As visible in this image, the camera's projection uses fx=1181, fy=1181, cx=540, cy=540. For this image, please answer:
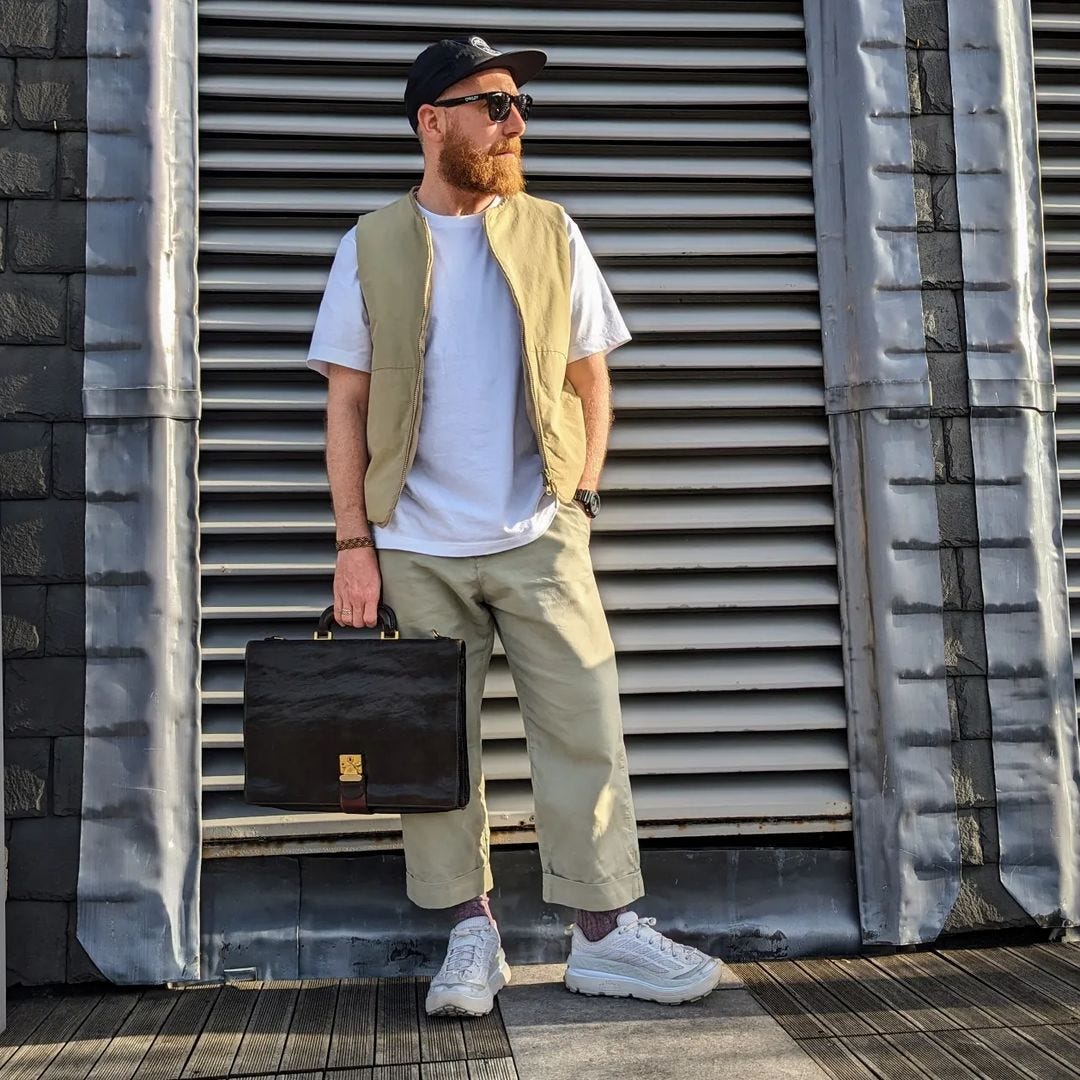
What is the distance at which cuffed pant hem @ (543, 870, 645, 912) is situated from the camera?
109 inches

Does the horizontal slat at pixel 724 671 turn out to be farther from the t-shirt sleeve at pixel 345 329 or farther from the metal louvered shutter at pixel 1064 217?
the t-shirt sleeve at pixel 345 329

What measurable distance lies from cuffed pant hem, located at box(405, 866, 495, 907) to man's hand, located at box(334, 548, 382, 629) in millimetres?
633

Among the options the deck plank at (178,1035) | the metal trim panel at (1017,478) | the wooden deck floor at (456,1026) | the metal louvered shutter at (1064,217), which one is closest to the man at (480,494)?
the wooden deck floor at (456,1026)

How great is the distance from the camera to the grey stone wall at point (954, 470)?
330 centimetres

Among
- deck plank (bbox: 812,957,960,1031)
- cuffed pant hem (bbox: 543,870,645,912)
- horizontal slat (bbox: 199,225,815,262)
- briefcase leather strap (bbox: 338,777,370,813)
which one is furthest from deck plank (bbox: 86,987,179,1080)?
horizontal slat (bbox: 199,225,815,262)

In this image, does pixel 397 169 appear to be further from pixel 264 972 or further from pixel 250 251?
pixel 264 972

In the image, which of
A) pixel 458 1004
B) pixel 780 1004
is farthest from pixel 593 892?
pixel 780 1004

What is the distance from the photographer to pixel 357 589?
2760 mm

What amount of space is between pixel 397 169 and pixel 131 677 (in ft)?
5.21

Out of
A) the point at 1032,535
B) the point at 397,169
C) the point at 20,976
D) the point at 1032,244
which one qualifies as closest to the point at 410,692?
the point at 20,976

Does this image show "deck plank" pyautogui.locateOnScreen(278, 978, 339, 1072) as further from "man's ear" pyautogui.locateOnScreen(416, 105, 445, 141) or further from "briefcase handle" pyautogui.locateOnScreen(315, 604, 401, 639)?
"man's ear" pyautogui.locateOnScreen(416, 105, 445, 141)

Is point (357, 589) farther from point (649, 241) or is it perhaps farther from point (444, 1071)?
point (649, 241)

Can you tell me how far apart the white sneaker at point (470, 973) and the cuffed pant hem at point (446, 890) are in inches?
3.7

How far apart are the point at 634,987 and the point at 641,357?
1.70 metres
